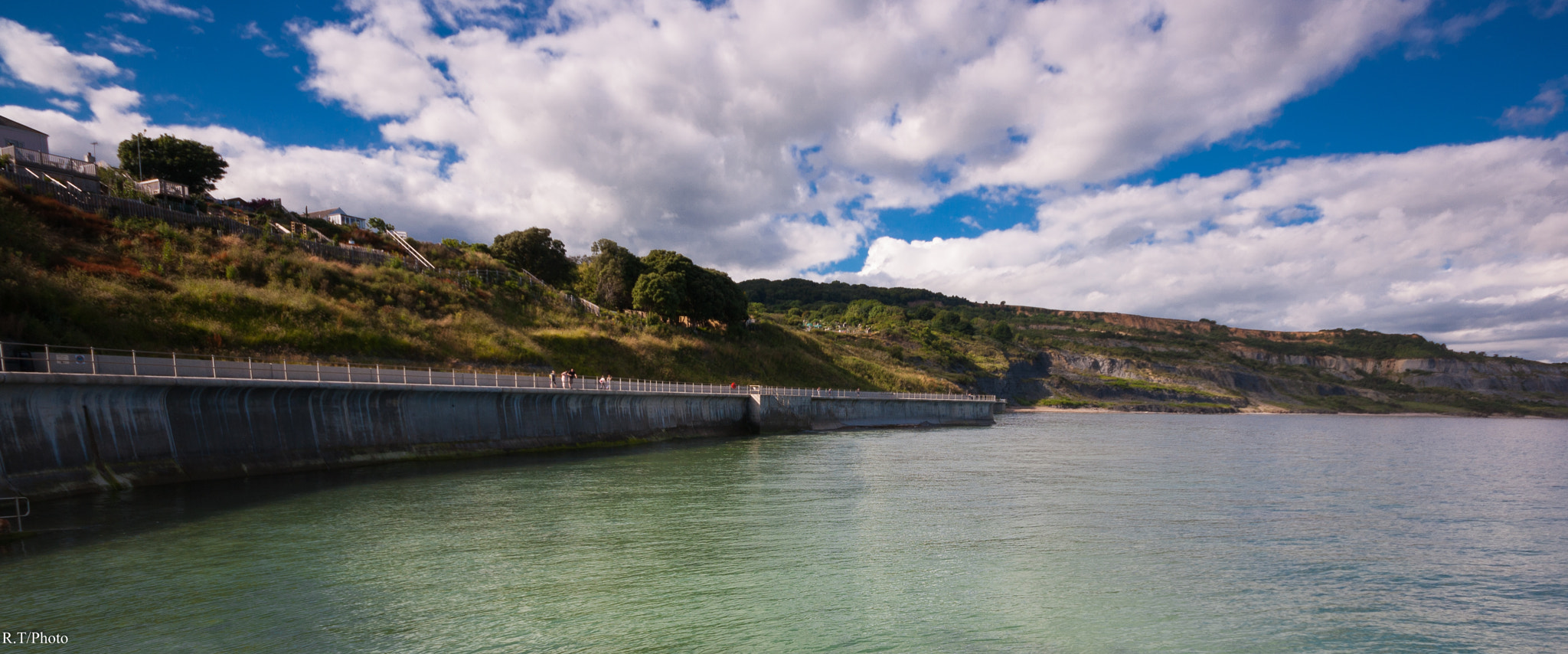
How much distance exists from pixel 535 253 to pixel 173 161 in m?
37.1

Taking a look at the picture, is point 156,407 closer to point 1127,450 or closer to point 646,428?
point 646,428

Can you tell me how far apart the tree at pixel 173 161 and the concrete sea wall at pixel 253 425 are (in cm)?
5381

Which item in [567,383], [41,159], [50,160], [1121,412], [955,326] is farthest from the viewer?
[955,326]

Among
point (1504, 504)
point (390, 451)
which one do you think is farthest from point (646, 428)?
point (1504, 504)

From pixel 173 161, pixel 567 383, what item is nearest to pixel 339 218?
pixel 173 161

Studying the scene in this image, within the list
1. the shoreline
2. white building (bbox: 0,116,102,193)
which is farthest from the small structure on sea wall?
the shoreline

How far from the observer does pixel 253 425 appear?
27609 millimetres

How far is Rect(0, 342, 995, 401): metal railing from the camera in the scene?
73.7 feet

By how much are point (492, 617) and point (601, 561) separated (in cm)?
395

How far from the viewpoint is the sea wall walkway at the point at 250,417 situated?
21525 mm

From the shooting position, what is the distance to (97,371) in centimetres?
2300

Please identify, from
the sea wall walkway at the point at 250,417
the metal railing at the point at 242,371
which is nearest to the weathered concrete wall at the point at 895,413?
the metal railing at the point at 242,371

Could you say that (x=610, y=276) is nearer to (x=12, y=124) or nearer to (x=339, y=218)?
(x=339, y=218)

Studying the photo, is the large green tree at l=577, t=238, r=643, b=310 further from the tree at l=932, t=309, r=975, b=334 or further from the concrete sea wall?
the tree at l=932, t=309, r=975, b=334
